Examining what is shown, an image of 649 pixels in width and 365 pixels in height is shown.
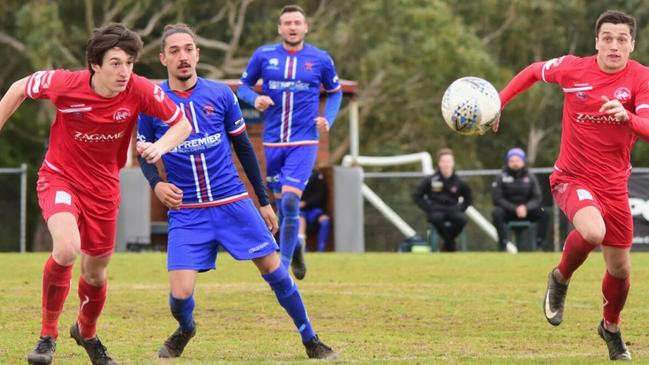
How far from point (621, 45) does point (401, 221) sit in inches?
644

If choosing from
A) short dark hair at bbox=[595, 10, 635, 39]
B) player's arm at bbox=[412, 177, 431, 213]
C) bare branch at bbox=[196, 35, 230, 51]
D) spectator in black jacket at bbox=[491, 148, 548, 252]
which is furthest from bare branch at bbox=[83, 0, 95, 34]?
short dark hair at bbox=[595, 10, 635, 39]

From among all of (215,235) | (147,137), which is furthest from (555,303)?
(147,137)

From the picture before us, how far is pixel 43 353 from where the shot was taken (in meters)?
8.13

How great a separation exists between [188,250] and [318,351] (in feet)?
3.44

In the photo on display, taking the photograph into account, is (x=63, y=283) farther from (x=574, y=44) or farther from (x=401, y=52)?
(x=574, y=44)

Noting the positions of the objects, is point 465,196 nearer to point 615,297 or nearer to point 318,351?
point 615,297

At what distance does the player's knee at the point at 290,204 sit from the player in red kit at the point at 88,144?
4.69 m

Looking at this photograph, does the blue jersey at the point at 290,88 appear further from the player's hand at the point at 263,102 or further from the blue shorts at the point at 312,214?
the blue shorts at the point at 312,214

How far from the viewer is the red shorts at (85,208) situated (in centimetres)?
804

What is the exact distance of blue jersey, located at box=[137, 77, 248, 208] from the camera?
28.3 ft

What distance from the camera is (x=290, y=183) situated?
519 inches

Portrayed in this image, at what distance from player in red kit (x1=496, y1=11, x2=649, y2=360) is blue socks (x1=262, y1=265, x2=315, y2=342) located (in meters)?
1.94

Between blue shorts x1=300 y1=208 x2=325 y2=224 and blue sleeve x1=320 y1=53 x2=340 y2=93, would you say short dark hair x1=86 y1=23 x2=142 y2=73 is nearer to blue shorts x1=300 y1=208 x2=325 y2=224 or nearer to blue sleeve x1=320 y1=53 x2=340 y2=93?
blue sleeve x1=320 y1=53 x2=340 y2=93

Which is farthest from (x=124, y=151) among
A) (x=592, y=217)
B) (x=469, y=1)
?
(x=469, y=1)
